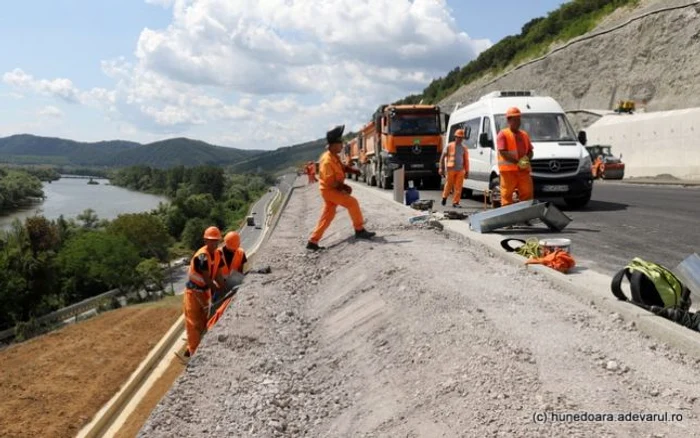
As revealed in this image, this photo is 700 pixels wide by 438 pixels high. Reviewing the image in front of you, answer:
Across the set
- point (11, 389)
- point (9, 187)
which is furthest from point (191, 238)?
point (11, 389)

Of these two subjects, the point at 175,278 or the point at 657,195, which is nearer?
the point at 657,195

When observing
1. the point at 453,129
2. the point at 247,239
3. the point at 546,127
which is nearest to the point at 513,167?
the point at 546,127

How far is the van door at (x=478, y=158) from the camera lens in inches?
560

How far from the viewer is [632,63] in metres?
38.1

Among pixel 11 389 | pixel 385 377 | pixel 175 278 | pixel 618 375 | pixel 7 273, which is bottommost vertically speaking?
pixel 175 278

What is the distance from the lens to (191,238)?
3809 inches

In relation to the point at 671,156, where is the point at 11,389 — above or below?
below

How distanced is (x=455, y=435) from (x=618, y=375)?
4.09 feet

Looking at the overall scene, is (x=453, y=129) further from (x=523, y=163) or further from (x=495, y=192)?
(x=523, y=163)

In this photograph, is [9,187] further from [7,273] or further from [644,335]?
[644,335]

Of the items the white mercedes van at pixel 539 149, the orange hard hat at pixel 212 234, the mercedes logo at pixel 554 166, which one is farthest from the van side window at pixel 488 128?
the orange hard hat at pixel 212 234

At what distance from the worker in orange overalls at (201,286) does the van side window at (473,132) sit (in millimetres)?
8499

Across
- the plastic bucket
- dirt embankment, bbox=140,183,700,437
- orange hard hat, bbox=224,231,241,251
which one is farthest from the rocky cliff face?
dirt embankment, bbox=140,183,700,437

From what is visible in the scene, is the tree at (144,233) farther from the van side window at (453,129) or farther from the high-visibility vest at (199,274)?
the high-visibility vest at (199,274)
